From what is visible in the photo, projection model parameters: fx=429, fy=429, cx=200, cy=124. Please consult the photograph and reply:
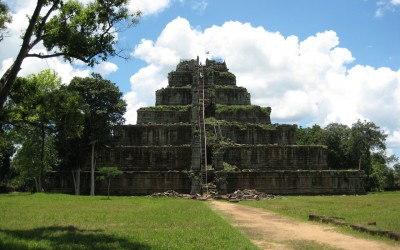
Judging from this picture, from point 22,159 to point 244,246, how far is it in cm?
2893

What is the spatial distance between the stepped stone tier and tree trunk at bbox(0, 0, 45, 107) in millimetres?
22419

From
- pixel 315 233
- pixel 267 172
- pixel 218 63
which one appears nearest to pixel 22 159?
pixel 267 172

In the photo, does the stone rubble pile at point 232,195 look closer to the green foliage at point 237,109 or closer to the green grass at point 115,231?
the green foliage at point 237,109

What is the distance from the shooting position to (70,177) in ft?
117

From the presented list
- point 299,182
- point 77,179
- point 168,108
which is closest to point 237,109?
point 168,108

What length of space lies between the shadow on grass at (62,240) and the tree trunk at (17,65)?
3649mm

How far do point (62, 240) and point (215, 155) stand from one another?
24657 mm

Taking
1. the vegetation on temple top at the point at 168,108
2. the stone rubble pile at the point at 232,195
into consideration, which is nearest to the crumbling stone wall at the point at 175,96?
the vegetation on temple top at the point at 168,108

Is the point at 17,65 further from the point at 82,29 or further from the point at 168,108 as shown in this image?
the point at 168,108

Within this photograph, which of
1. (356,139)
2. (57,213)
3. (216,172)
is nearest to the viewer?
(57,213)

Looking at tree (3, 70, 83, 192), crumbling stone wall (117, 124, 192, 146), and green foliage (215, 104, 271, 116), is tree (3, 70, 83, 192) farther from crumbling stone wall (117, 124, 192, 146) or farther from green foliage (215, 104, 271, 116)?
green foliage (215, 104, 271, 116)

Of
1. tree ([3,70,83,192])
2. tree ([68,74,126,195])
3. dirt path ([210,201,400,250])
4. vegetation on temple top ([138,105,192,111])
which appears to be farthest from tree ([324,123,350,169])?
tree ([3,70,83,192])

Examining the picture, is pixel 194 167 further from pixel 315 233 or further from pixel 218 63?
pixel 315 233

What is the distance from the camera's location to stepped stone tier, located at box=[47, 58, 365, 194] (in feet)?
114
